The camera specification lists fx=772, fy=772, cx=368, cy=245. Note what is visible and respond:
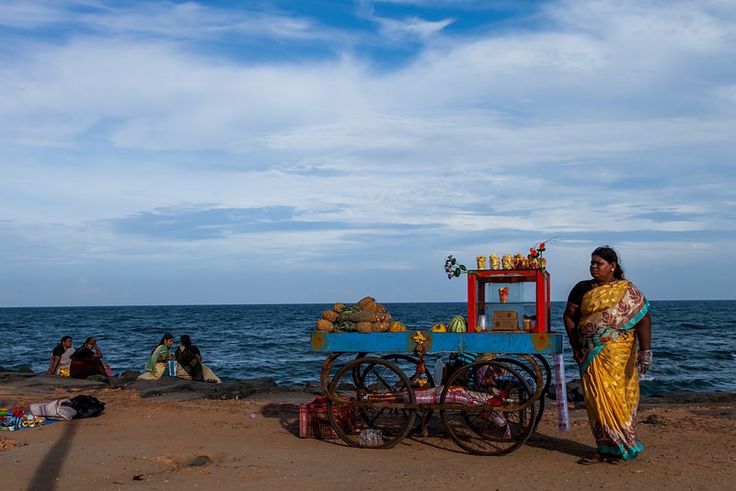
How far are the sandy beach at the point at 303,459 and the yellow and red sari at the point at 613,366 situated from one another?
29cm

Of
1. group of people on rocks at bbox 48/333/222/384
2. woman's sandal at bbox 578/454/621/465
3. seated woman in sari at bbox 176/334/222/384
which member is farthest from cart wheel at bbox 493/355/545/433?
seated woman in sari at bbox 176/334/222/384

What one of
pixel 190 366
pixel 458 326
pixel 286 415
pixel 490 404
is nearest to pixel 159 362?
pixel 190 366

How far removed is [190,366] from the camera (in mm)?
16125

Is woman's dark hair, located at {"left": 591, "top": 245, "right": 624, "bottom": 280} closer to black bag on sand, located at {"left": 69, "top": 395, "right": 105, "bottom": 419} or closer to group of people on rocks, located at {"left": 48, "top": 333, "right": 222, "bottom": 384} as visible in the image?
black bag on sand, located at {"left": 69, "top": 395, "right": 105, "bottom": 419}

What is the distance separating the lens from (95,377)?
54.6 feet

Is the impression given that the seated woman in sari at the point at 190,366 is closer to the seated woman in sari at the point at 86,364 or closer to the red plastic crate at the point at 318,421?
the seated woman in sari at the point at 86,364

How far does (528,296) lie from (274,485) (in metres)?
3.22

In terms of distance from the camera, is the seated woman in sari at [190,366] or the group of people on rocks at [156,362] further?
the seated woman in sari at [190,366]

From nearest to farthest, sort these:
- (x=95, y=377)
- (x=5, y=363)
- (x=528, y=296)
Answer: (x=528, y=296)
(x=95, y=377)
(x=5, y=363)

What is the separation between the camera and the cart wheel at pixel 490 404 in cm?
781

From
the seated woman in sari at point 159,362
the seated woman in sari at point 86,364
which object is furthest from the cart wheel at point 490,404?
the seated woman in sari at point 86,364

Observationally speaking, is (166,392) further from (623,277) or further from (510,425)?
(623,277)

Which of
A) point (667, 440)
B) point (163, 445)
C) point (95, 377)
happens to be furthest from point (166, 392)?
point (667, 440)

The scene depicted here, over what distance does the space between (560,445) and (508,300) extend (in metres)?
1.74
